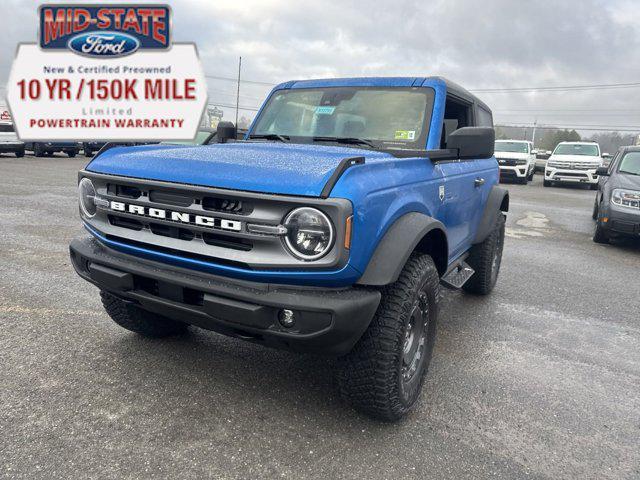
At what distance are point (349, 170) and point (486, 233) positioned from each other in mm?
2556

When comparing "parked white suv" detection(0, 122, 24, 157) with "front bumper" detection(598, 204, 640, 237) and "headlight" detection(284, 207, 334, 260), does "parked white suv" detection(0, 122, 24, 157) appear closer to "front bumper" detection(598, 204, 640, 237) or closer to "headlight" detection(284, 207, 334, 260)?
"front bumper" detection(598, 204, 640, 237)

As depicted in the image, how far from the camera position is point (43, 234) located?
20.4 ft

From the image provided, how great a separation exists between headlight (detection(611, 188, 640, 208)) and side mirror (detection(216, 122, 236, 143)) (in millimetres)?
6094

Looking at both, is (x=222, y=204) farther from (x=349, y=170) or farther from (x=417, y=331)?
(x=417, y=331)

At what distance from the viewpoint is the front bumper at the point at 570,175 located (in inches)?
677

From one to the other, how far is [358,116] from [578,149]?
58.1 feet

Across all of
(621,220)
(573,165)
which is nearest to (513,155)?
(573,165)

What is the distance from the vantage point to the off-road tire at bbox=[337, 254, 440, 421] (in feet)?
7.22

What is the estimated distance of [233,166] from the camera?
7.12 feet

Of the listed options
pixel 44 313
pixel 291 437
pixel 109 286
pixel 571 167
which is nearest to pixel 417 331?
pixel 291 437

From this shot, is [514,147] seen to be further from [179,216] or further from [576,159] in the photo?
[179,216]

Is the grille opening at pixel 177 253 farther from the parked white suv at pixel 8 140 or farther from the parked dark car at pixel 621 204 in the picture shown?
the parked white suv at pixel 8 140

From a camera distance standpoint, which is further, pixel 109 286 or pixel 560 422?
pixel 560 422

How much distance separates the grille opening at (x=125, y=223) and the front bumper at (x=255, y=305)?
209mm
